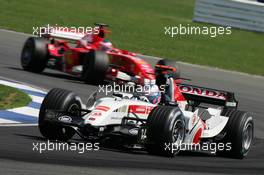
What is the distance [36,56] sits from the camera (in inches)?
808

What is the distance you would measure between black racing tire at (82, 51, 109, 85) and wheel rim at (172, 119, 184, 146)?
7.59 metres

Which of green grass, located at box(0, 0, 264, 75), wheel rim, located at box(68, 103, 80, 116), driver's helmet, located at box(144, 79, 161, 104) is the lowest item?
green grass, located at box(0, 0, 264, 75)

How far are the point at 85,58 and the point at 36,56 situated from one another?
52.1 inches

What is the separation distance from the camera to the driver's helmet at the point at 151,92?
12.6 metres

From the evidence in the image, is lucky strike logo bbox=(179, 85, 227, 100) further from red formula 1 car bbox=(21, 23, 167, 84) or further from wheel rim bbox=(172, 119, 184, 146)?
red formula 1 car bbox=(21, 23, 167, 84)

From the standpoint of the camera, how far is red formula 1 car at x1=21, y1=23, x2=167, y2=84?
64.0 feet

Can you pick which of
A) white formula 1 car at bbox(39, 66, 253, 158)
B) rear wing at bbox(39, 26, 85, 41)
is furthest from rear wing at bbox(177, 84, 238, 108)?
rear wing at bbox(39, 26, 85, 41)

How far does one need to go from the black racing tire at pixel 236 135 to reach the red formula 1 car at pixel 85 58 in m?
5.90

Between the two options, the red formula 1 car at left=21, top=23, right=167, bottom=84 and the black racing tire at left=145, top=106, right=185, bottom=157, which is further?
the red formula 1 car at left=21, top=23, right=167, bottom=84

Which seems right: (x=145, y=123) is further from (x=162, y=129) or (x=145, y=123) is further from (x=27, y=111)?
(x=27, y=111)

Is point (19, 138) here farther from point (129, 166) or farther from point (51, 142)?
point (129, 166)

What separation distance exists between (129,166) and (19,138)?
2.06 meters

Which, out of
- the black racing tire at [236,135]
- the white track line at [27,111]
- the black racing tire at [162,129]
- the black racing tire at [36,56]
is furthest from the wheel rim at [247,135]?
the black racing tire at [36,56]

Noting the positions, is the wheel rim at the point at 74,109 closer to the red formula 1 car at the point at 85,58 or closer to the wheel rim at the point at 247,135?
the wheel rim at the point at 247,135
